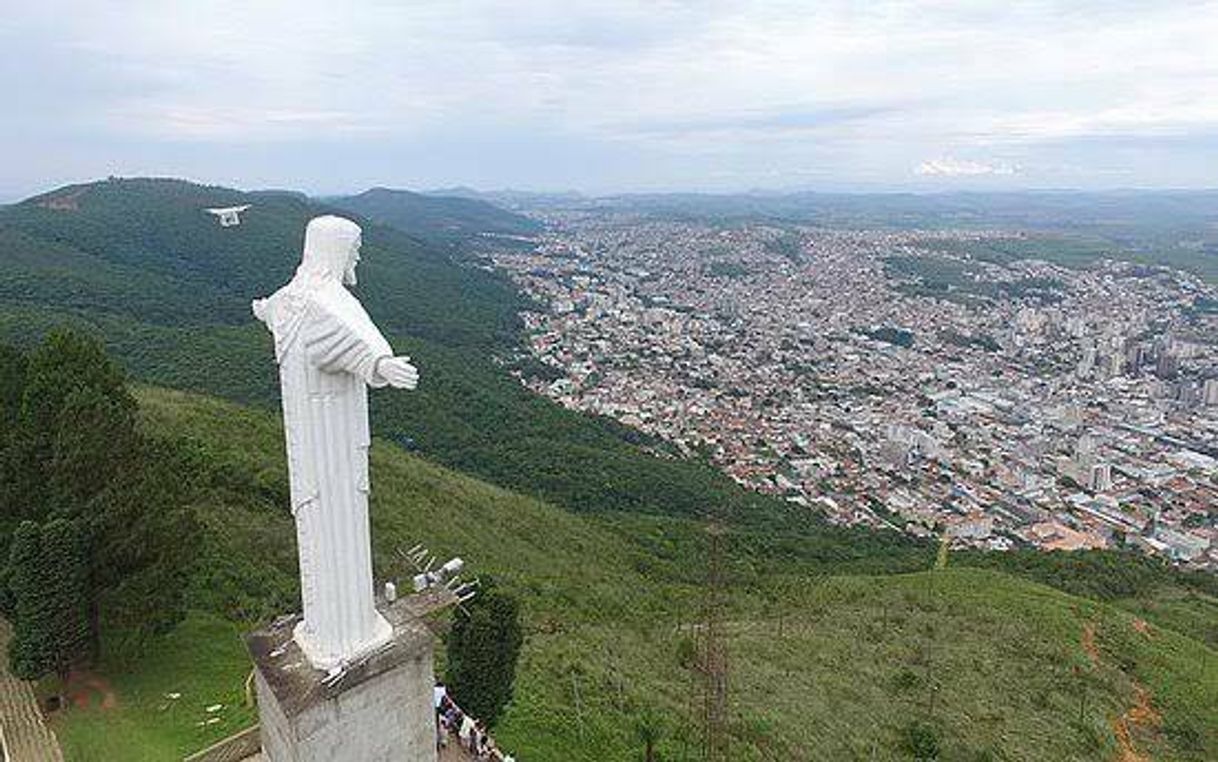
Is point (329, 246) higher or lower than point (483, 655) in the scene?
higher

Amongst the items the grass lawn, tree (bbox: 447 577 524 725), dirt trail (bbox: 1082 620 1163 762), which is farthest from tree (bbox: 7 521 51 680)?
dirt trail (bbox: 1082 620 1163 762)

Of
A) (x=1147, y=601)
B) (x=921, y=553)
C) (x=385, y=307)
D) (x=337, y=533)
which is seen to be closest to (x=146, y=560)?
(x=337, y=533)

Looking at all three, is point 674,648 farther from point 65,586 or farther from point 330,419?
point 330,419

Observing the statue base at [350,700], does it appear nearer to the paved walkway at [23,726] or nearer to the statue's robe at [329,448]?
the statue's robe at [329,448]

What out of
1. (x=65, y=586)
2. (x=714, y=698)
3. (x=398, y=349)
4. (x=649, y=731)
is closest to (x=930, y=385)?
(x=398, y=349)

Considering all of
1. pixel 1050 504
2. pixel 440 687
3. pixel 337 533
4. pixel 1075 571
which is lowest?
pixel 1050 504

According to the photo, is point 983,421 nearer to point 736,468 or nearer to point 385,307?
point 736,468
